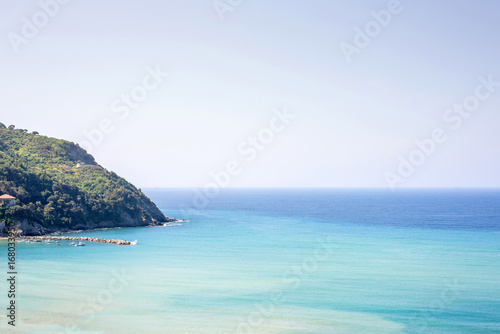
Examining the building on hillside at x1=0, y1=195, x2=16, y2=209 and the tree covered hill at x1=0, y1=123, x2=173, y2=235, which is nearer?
the building on hillside at x1=0, y1=195, x2=16, y2=209

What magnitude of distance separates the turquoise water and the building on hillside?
41.0ft

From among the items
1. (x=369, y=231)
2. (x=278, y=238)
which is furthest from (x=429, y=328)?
(x=369, y=231)

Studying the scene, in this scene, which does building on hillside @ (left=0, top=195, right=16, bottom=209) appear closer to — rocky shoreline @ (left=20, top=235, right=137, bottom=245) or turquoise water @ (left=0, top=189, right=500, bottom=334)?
rocky shoreline @ (left=20, top=235, right=137, bottom=245)

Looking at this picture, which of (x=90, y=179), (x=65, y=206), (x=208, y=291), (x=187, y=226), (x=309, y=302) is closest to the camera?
(x=309, y=302)

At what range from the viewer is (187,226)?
92188mm

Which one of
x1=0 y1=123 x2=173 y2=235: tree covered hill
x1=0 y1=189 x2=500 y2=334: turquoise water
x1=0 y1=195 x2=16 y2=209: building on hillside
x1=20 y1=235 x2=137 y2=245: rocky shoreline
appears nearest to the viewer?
x1=0 y1=189 x2=500 y2=334: turquoise water

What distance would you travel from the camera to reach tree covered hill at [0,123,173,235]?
3017 inches

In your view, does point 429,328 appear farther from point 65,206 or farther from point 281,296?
point 65,206

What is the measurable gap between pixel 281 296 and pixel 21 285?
81.9 feet

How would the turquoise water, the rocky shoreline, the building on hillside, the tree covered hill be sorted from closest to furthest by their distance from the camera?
the turquoise water
the rocky shoreline
the building on hillside
the tree covered hill

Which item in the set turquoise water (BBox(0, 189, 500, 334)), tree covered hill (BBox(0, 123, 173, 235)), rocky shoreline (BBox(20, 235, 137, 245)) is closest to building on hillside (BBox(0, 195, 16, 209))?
tree covered hill (BBox(0, 123, 173, 235))

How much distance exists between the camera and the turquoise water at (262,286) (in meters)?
29.8

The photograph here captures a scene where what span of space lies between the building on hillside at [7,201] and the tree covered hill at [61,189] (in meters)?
1.10

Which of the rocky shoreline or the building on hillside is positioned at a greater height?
the building on hillside
